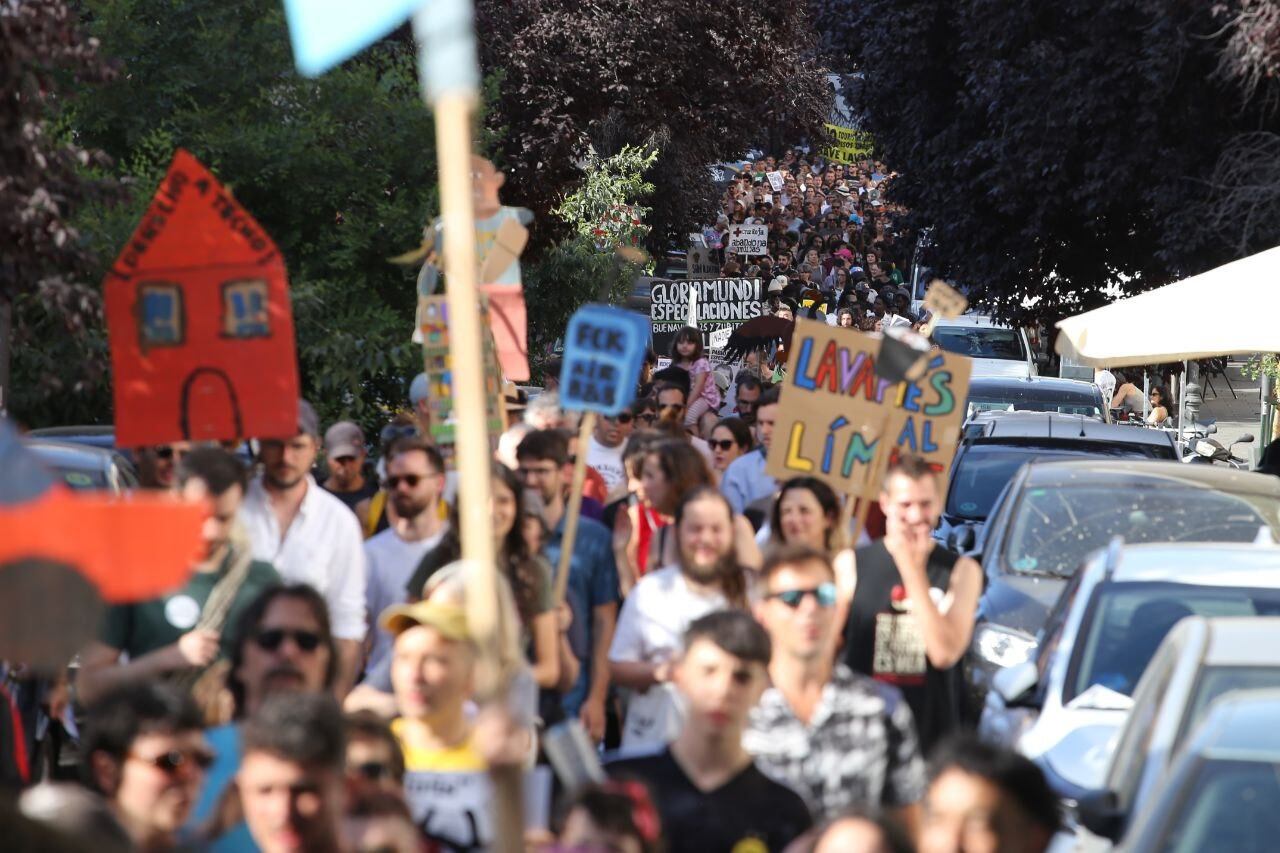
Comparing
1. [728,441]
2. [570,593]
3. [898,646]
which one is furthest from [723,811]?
[728,441]

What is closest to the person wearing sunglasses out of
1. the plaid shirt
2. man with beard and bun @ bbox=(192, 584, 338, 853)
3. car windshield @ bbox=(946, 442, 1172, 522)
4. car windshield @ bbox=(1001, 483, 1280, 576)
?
man with beard and bun @ bbox=(192, 584, 338, 853)

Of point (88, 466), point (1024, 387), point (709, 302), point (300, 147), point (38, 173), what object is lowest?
point (88, 466)

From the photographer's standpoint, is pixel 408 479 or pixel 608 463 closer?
pixel 408 479

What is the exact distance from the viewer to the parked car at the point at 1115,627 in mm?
7277

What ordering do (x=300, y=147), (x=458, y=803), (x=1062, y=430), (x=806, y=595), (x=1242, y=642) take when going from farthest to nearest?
(x=300, y=147) → (x=1062, y=430) → (x=1242, y=642) → (x=806, y=595) → (x=458, y=803)

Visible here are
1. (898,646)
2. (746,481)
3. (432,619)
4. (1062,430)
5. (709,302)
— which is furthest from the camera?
(709,302)

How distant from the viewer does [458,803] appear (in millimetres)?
5332

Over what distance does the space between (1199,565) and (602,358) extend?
7.44ft

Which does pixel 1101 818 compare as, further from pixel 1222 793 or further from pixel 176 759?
pixel 176 759

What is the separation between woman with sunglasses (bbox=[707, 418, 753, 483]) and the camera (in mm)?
11312

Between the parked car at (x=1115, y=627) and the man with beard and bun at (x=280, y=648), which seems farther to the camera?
the parked car at (x=1115, y=627)

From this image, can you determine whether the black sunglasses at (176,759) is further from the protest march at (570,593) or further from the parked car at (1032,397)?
the parked car at (1032,397)

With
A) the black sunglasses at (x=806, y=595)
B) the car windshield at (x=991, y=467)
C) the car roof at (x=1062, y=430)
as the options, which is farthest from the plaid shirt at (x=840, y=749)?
the car roof at (x=1062, y=430)

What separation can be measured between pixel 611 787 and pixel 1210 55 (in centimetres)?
1661
